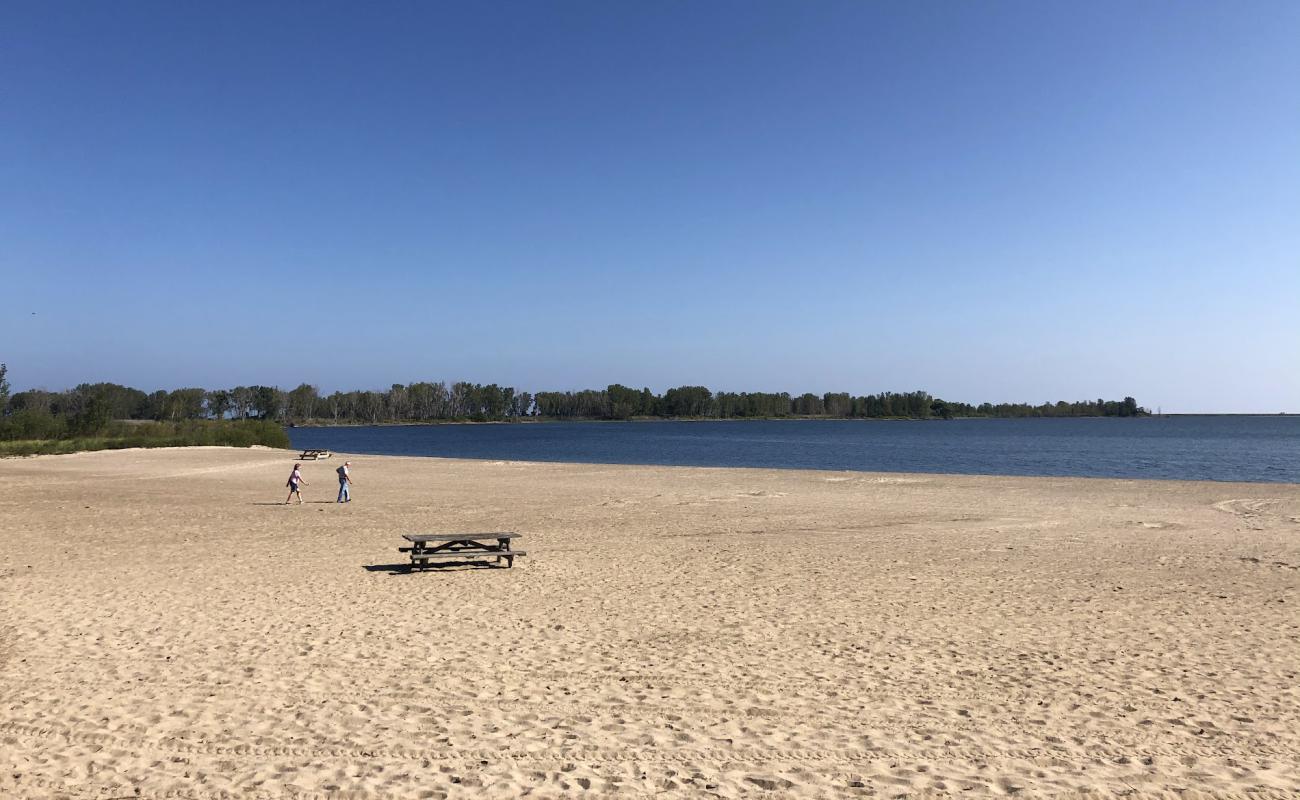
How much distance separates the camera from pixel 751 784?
17.5 feet

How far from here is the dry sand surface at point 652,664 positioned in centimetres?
555

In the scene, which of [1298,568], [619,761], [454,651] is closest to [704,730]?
[619,761]

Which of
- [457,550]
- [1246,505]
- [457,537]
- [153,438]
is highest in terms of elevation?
[153,438]

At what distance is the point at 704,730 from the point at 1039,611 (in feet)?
20.9

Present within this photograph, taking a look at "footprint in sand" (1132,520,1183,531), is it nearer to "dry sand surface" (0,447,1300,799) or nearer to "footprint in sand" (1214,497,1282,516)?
"dry sand surface" (0,447,1300,799)

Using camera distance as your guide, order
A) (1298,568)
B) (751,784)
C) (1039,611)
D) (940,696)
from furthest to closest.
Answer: (1298,568) < (1039,611) < (940,696) < (751,784)

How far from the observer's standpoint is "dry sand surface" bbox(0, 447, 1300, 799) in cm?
555

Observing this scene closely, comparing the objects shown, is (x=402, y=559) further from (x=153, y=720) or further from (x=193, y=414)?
(x=193, y=414)

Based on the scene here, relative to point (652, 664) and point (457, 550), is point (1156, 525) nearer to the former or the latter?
point (457, 550)

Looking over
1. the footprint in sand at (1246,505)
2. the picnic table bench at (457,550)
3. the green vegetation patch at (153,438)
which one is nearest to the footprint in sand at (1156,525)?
the footprint in sand at (1246,505)

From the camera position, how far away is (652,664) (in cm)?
808

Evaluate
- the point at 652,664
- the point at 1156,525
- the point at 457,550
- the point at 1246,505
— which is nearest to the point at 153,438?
the point at 457,550

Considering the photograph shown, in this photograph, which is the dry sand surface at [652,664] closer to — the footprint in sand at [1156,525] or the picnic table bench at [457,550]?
the picnic table bench at [457,550]

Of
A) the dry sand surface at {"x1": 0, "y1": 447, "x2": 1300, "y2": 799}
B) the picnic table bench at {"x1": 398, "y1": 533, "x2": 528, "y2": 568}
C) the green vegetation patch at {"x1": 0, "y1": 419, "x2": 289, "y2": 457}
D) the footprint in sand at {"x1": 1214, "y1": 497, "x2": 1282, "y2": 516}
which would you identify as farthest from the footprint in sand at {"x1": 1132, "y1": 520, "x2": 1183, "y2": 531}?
the green vegetation patch at {"x1": 0, "y1": 419, "x2": 289, "y2": 457}
